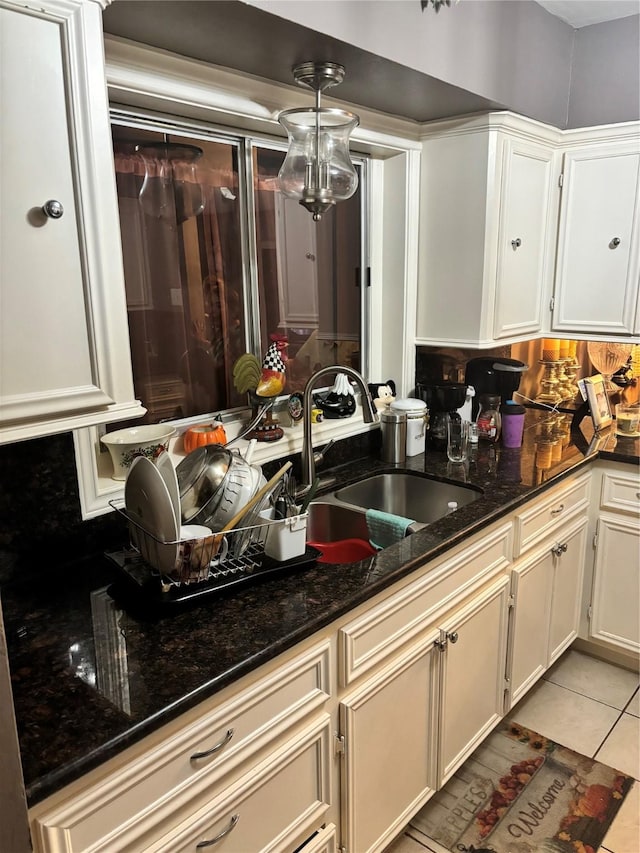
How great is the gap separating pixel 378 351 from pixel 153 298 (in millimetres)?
1063

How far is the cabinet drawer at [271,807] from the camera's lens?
3.73 ft

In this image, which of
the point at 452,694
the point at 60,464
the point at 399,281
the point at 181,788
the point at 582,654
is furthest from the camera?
the point at 582,654

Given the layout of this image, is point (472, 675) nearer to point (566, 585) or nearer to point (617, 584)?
point (566, 585)

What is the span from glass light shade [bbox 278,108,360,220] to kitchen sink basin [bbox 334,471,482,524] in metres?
0.95

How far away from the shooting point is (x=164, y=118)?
168 centimetres

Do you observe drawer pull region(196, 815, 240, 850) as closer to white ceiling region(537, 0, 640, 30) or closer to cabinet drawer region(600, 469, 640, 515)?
cabinet drawer region(600, 469, 640, 515)

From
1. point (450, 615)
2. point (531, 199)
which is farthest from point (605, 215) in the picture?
point (450, 615)

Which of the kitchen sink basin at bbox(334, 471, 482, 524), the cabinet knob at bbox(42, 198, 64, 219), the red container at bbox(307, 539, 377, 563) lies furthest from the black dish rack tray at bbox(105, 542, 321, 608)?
the cabinet knob at bbox(42, 198, 64, 219)

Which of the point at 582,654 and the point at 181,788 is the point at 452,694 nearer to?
the point at 181,788

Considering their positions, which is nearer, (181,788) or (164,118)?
(181,788)

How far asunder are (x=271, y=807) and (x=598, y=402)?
216 cm

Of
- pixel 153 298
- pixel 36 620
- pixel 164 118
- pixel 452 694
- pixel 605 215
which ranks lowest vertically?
pixel 452 694

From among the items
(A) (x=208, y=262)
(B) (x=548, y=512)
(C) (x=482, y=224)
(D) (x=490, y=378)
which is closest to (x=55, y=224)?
(A) (x=208, y=262)

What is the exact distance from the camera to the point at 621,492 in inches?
96.4
